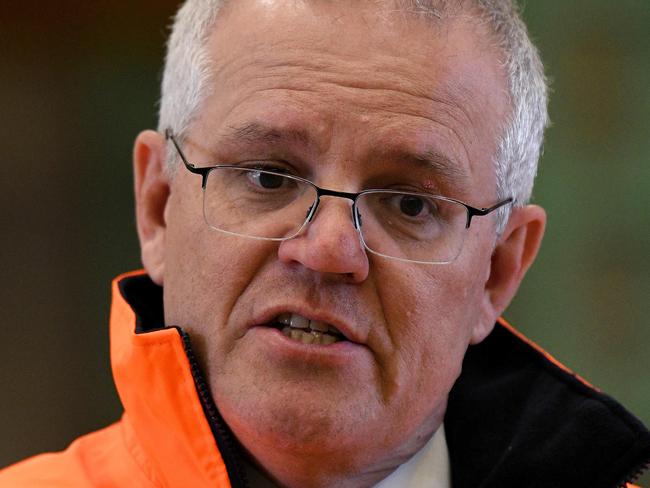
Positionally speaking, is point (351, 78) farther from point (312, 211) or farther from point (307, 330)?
point (307, 330)

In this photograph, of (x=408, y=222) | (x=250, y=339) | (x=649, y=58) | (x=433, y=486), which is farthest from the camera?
(x=649, y=58)

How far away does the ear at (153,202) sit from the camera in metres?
2.29

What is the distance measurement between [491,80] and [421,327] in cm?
60

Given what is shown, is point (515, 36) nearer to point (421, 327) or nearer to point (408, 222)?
point (408, 222)

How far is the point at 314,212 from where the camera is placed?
6.41ft

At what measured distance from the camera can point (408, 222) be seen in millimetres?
2082

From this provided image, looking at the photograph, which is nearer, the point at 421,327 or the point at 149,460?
the point at 421,327

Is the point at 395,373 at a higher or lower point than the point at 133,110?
lower

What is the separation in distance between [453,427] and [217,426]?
0.71m

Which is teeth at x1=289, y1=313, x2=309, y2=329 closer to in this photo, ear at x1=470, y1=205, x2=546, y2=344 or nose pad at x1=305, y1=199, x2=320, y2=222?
A: nose pad at x1=305, y1=199, x2=320, y2=222

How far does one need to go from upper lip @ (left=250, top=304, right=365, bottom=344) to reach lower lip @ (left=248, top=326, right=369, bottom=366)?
2cm

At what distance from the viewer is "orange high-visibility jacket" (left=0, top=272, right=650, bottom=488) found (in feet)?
6.59

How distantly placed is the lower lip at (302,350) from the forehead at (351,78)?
0.40 meters

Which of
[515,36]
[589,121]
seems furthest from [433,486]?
[589,121]
